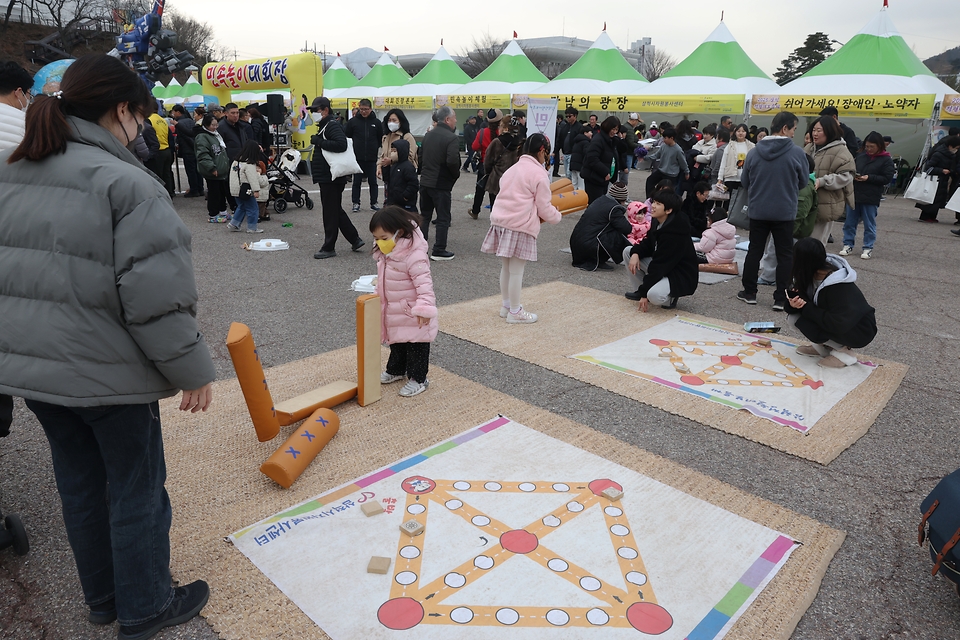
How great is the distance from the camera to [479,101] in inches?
725

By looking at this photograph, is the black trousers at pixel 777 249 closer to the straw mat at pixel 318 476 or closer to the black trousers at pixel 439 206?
the straw mat at pixel 318 476

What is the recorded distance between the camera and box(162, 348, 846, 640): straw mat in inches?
85.2

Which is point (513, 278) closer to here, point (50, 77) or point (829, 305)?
point (829, 305)

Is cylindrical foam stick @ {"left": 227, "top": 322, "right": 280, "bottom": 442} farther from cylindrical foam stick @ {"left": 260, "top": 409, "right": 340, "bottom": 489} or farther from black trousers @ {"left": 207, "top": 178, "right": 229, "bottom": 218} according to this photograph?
black trousers @ {"left": 207, "top": 178, "right": 229, "bottom": 218}

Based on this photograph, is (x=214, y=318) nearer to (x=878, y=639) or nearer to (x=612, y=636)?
(x=612, y=636)

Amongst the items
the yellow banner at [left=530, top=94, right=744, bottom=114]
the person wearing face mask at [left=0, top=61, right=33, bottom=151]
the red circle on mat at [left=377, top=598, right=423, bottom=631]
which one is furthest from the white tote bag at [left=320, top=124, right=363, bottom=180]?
the yellow banner at [left=530, top=94, right=744, bottom=114]

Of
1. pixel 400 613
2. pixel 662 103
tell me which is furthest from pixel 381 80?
pixel 400 613

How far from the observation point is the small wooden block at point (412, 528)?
98.7 inches

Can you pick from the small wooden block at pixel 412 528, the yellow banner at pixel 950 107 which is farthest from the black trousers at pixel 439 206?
the yellow banner at pixel 950 107

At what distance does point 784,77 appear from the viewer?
45.9m

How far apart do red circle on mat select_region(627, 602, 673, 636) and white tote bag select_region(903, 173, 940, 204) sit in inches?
498

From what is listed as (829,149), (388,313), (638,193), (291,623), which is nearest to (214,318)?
(388,313)

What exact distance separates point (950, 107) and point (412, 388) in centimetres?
1394

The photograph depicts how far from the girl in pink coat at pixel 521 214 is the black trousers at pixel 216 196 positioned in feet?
21.1
